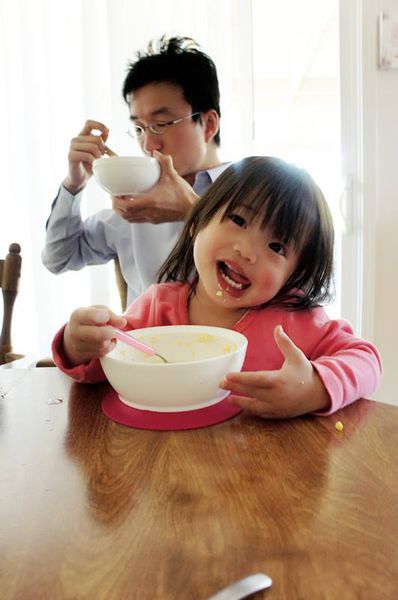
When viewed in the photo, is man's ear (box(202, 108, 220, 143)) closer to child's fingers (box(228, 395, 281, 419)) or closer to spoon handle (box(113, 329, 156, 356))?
spoon handle (box(113, 329, 156, 356))

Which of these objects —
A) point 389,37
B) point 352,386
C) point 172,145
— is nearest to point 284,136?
point 389,37

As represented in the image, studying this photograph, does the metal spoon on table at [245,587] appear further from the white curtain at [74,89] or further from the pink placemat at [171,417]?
the white curtain at [74,89]

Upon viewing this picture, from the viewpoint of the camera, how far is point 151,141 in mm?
1331

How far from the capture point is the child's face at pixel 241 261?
0.84 metres

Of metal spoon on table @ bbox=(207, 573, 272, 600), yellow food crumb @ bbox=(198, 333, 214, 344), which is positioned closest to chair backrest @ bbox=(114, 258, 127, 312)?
yellow food crumb @ bbox=(198, 333, 214, 344)

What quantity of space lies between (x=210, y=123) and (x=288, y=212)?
0.70 meters

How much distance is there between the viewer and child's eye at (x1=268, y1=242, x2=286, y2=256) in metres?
0.86

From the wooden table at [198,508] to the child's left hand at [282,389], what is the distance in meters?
0.02

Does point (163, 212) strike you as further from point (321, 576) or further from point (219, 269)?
point (321, 576)

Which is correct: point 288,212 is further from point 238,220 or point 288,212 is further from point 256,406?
point 256,406

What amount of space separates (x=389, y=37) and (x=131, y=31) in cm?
98

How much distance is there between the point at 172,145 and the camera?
4.43 feet

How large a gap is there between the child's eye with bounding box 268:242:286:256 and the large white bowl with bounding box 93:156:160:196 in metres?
0.34

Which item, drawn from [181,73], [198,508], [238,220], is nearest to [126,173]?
[238,220]
